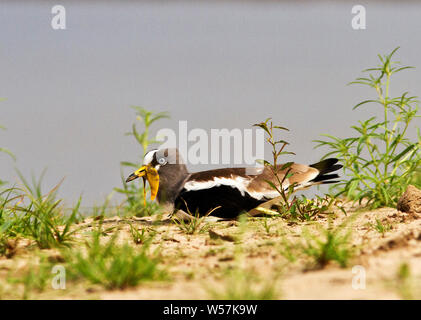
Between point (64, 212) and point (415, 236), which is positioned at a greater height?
point (415, 236)

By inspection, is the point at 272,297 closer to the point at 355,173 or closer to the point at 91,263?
the point at 91,263

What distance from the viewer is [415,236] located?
3.25 m

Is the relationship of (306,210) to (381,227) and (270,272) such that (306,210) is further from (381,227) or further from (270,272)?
(270,272)

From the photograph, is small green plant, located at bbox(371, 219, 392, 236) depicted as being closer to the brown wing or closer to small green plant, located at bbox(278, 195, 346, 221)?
small green plant, located at bbox(278, 195, 346, 221)

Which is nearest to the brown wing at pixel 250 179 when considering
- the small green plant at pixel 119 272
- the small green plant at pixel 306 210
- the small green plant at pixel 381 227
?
the small green plant at pixel 306 210

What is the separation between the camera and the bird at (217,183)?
517 cm

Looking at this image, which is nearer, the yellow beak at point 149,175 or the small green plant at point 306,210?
the small green plant at point 306,210

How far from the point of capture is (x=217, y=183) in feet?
17.1

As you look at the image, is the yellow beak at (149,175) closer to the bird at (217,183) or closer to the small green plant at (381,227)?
the bird at (217,183)

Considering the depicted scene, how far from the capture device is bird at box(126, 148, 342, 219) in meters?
5.17

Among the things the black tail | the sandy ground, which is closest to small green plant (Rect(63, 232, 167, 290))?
the sandy ground
